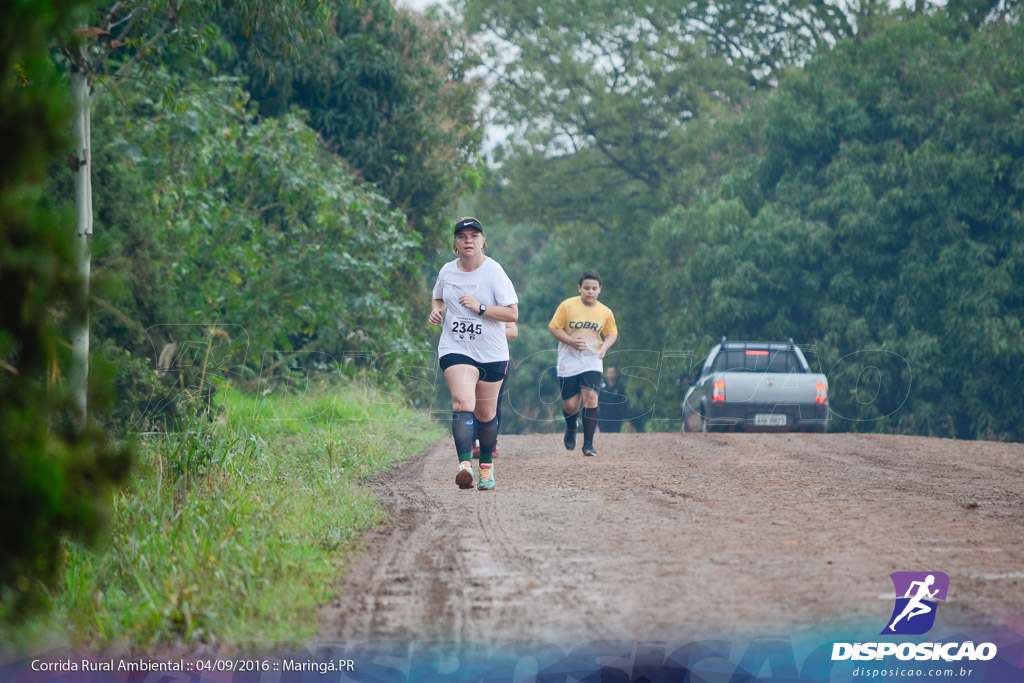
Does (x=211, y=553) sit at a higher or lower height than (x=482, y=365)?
lower

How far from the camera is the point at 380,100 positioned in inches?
848

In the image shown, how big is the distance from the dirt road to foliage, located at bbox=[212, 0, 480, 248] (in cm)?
1208

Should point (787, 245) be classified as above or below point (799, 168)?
below

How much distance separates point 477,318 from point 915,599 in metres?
4.38

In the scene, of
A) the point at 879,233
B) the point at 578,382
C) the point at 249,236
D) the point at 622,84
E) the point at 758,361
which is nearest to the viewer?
the point at 578,382

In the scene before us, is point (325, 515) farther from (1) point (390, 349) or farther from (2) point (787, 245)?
(2) point (787, 245)

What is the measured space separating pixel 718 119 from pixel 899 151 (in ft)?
32.2

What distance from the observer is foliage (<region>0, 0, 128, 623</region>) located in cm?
267

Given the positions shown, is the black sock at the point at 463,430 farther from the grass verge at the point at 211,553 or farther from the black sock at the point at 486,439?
the grass verge at the point at 211,553

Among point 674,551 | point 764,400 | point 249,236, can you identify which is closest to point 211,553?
point 674,551

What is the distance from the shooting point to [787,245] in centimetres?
2381

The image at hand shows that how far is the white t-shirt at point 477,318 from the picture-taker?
8.17 metres

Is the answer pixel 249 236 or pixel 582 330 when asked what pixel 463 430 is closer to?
pixel 582 330

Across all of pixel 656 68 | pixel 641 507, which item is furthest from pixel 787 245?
pixel 641 507
